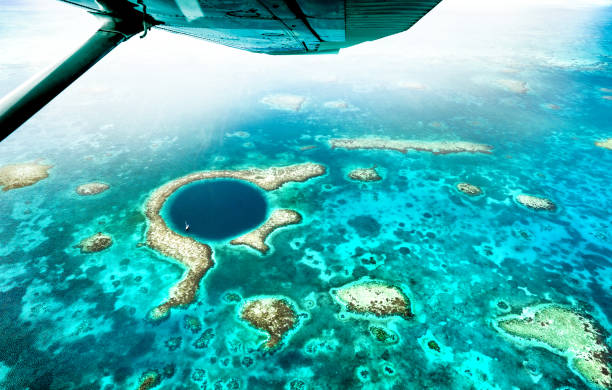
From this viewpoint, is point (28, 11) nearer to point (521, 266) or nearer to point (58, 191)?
point (58, 191)

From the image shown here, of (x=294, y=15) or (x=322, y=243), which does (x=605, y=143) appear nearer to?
(x=322, y=243)

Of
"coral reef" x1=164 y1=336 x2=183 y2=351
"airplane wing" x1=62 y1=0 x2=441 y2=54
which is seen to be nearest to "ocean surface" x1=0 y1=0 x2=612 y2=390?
"coral reef" x1=164 y1=336 x2=183 y2=351

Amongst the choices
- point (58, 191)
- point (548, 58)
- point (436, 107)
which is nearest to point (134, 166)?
point (58, 191)

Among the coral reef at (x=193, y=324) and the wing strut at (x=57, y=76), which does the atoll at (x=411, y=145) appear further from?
the wing strut at (x=57, y=76)

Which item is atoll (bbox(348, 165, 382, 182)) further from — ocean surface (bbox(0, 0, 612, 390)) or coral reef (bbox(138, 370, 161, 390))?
coral reef (bbox(138, 370, 161, 390))

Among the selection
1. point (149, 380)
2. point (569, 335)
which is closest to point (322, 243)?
point (149, 380)

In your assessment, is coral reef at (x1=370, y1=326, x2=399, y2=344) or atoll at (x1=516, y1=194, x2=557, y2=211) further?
atoll at (x1=516, y1=194, x2=557, y2=211)
